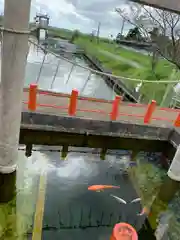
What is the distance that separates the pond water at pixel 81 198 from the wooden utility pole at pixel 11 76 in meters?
0.62

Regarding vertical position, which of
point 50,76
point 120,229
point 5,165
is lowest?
point 50,76

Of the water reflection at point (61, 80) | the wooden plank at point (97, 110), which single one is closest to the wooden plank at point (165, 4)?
the wooden plank at point (97, 110)

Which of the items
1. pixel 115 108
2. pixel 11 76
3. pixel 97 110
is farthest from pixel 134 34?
pixel 11 76

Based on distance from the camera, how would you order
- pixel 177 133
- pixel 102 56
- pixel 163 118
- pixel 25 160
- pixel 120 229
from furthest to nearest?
pixel 102 56
pixel 163 118
pixel 177 133
pixel 25 160
pixel 120 229

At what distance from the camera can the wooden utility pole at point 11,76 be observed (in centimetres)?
344

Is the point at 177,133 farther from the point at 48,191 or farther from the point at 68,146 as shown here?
the point at 48,191

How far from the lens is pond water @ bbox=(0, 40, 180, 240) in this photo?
164 inches

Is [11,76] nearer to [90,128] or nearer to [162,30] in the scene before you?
[90,128]

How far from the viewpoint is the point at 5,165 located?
174 inches

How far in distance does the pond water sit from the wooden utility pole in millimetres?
625

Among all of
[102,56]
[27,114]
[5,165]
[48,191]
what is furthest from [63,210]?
[102,56]

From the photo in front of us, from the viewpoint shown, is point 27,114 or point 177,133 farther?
point 177,133

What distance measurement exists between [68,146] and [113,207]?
246 centimetres

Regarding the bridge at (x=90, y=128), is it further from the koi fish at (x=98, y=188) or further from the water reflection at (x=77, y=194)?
the koi fish at (x=98, y=188)
